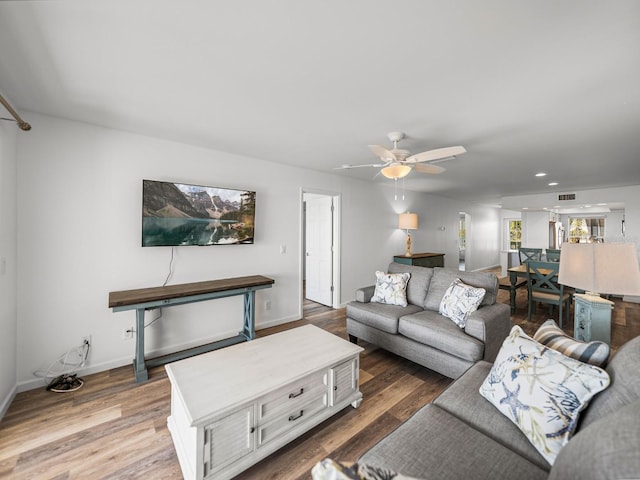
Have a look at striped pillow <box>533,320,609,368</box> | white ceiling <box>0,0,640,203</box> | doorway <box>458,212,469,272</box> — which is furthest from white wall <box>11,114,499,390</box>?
doorway <box>458,212,469,272</box>

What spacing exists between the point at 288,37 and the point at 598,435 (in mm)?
1983

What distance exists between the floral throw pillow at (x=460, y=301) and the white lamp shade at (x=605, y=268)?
33.8 inches

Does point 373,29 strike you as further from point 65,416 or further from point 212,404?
point 65,416

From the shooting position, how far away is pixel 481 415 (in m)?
1.28

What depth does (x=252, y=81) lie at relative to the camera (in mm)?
1793

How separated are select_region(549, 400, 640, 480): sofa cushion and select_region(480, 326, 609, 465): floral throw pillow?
343 mm

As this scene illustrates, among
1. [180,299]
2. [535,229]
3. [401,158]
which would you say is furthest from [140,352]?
[535,229]

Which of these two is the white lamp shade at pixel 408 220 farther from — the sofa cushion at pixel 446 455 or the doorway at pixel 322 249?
the sofa cushion at pixel 446 455

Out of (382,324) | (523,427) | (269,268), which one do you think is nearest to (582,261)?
(523,427)

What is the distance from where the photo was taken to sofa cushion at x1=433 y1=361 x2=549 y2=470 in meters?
1.11

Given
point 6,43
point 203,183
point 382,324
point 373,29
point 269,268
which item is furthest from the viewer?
point 269,268

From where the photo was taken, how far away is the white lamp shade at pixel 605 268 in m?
1.50

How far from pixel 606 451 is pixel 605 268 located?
1.40 metres

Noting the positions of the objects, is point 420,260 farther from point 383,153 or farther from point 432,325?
point 383,153
